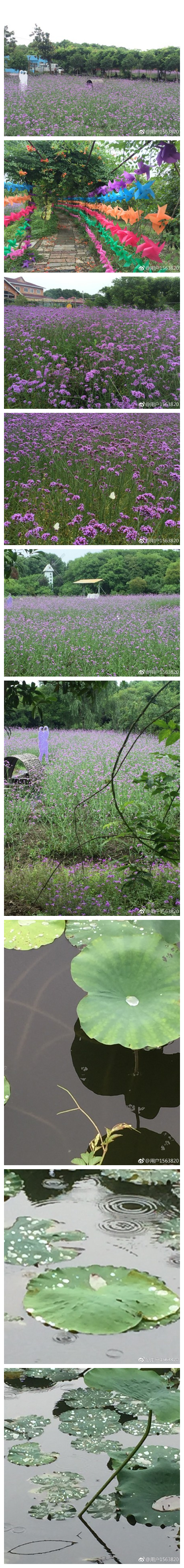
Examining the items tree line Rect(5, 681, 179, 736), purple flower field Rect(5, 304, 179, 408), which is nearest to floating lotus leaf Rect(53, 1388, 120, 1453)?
tree line Rect(5, 681, 179, 736)

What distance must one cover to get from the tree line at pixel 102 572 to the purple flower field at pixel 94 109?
1.40 m

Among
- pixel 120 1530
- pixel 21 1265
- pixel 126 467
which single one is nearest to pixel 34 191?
pixel 126 467

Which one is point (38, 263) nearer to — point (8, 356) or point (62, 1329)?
point (8, 356)

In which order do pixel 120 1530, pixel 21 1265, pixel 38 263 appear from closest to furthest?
pixel 120 1530, pixel 21 1265, pixel 38 263

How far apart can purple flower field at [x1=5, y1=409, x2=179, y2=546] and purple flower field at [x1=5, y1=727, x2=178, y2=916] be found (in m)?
0.68

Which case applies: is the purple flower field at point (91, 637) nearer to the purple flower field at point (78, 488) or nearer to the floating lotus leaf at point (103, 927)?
the purple flower field at point (78, 488)

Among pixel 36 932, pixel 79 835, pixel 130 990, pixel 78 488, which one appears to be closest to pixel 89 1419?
pixel 130 990

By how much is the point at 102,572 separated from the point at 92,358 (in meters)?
0.77

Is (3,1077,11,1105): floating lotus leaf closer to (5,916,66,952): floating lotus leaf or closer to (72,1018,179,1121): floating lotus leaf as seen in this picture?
(72,1018,179,1121): floating lotus leaf

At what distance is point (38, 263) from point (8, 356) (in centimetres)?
33

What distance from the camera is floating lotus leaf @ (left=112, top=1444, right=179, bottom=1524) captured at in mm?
3048

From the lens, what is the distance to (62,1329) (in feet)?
10.3

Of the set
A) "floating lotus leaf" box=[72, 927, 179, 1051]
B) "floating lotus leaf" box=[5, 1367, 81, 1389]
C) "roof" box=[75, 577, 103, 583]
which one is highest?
"roof" box=[75, 577, 103, 583]

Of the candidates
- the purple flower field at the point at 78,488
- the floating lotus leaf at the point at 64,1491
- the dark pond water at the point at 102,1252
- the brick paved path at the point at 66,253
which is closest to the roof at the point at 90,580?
the purple flower field at the point at 78,488
